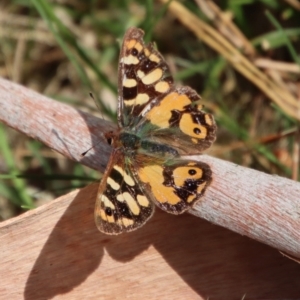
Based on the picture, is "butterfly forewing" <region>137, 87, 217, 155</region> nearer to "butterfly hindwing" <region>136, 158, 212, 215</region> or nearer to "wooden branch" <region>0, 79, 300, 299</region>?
"butterfly hindwing" <region>136, 158, 212, 215</region>

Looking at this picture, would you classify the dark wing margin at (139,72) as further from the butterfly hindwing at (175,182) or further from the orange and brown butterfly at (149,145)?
the butterfly hindwing at (175,182)

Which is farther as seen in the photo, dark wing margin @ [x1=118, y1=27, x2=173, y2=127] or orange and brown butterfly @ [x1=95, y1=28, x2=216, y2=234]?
dark wing margin @ [x1=118, y1=27, x2=173, y2=127]

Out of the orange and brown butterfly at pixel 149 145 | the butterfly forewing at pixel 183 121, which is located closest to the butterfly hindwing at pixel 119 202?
the orange and brown butterfly at pixel 149 145

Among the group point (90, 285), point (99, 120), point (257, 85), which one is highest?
point (99, 120)

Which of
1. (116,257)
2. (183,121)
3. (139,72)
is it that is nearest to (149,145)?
(183,121)

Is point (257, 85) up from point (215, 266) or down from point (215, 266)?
up

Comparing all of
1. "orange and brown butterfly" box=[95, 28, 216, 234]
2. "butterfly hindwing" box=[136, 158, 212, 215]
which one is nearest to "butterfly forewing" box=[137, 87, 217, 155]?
"orange and brown butterfly" box=[95, 28, 216, 234]

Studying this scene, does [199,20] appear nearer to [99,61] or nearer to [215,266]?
[99,61]

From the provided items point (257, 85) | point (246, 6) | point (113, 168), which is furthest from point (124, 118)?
point (246, 6)
